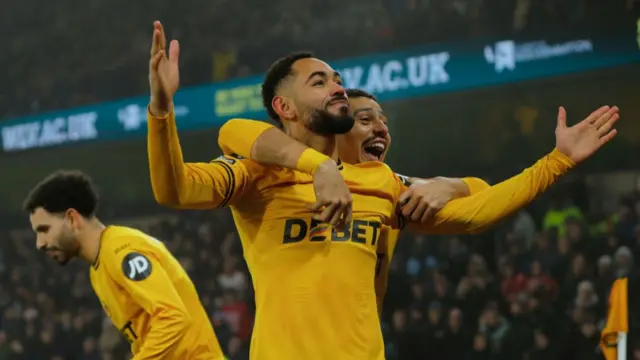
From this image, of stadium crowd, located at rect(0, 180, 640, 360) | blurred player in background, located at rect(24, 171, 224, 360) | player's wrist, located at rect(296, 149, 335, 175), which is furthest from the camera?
stadium crowd, located at rect(0, 180, 640, 360)

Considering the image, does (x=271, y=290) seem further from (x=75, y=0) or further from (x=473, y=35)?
(x=75, y=0)

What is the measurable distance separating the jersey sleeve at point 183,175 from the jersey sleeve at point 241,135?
0.06 metres

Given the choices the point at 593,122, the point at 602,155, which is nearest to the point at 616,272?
the point at 602,155

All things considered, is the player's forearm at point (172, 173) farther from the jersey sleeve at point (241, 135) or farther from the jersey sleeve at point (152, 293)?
the jersey sleeve at point (152, 293)

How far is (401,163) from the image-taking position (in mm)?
11133

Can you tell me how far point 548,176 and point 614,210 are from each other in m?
6.32

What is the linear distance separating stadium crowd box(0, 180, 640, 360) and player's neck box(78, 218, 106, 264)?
5.04 m

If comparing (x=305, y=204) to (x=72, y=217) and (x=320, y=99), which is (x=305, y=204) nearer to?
(x=320, y=99)

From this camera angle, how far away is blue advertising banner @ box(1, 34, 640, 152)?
9.79 meters

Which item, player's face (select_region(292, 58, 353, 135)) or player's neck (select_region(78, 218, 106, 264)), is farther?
player's neck (select_region(78, 218, 106, 264))

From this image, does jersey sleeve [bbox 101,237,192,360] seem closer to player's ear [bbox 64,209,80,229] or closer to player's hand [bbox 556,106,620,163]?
player's ear [bbox 64,209,80,229]

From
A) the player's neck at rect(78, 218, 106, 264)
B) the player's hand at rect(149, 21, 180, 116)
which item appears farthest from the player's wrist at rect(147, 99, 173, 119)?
the player's neck at rect(78, 218, 106, 264)

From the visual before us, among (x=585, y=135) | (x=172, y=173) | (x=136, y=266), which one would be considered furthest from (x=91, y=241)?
(x=585, y=135)

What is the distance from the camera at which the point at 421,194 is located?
10.9 ft
